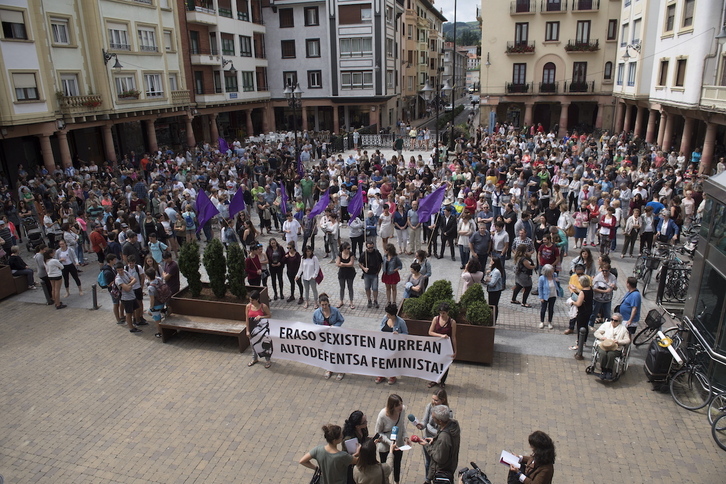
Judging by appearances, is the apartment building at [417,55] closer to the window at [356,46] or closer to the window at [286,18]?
the window at [356,46]

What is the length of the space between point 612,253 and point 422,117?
202 ft

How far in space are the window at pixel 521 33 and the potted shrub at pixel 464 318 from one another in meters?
40.7

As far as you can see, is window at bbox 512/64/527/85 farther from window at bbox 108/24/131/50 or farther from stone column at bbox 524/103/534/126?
window at bbox 108/24/131/50

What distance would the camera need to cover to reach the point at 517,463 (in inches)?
229

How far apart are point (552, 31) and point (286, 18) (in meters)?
23.4

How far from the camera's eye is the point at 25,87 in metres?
25.1

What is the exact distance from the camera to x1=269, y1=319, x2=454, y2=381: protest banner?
9328mm

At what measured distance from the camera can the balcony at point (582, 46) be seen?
43750 mm

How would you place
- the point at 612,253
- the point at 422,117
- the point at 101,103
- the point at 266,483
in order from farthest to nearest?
the point at 422,117
the point at 101,103
the point at 612,253
the point at 266,483

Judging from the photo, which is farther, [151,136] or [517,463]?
[151,136]

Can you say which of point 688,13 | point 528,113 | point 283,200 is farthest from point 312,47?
point 283,200

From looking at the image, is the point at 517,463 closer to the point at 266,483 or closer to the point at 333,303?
the point at 266,483

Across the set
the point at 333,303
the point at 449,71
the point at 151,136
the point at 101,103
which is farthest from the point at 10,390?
the point at 449,71

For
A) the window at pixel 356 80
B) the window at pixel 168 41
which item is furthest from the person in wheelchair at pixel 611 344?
the window at pixel 356 80
